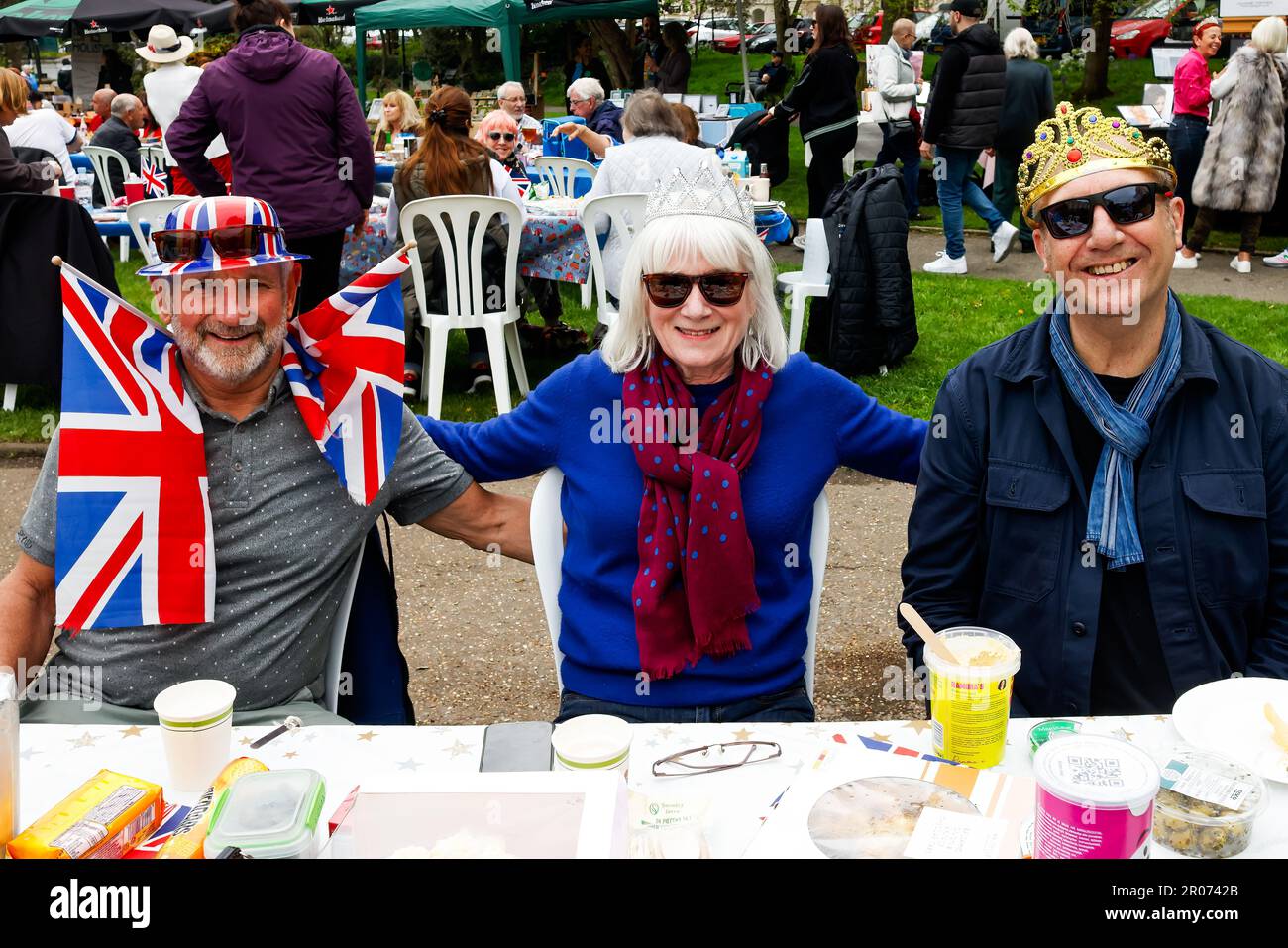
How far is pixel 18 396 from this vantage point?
7445 millimetres

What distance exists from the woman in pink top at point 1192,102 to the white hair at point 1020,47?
1208mm

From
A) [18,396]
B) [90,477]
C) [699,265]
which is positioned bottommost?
[18,396]

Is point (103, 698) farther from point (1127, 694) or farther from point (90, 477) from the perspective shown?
point (1127, 694)

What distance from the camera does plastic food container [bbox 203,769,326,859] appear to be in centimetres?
149

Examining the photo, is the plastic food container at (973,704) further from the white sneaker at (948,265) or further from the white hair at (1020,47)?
the white hair at (1020,47)

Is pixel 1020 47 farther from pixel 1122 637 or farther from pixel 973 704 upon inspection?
pixel 973 704

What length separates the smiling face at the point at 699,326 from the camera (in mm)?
2674

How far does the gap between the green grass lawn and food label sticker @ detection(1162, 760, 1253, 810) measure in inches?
189

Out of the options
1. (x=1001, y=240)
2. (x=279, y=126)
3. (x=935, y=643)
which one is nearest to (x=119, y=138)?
(x=279, y=126)

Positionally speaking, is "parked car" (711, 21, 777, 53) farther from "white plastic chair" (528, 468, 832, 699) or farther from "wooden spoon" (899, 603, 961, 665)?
"wooden spoon" (899, 603, 961, 665)

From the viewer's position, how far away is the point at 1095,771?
1.49 meters

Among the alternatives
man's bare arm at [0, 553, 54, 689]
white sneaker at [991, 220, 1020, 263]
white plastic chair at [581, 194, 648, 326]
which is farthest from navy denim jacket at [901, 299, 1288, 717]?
white sneaker at [991, 220, 1020, 263]
